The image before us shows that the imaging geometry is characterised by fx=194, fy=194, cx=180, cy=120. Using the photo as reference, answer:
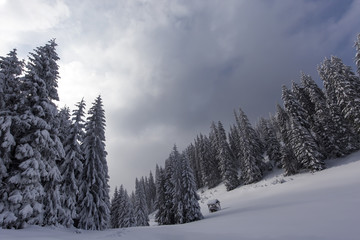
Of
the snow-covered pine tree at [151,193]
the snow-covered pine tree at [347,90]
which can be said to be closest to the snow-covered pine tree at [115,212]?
the snow-covered pine tree at [151,193]

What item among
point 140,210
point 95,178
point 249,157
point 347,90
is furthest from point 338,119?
point 140,210

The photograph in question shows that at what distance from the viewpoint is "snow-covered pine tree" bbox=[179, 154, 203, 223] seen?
3089 centimetres

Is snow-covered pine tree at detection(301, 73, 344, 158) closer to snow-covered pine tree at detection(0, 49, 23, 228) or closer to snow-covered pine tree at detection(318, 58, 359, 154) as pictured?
snow-covered pine tree at detection(318, 58, 359, 154)

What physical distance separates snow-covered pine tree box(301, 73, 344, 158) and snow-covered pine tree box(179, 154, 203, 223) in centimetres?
2926

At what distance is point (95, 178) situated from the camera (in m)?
22.0

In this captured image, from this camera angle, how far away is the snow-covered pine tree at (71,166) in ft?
58.7

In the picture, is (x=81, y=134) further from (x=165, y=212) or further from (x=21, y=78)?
(x=165, y=212)

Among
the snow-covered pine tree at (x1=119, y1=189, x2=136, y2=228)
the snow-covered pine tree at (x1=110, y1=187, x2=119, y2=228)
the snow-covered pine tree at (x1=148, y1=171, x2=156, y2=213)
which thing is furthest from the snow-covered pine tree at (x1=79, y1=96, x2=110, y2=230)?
the snow-covered pine tree at (x1=148, y1=171, x2=156, y2=213)

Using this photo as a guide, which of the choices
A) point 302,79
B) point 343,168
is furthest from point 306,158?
point 302,79

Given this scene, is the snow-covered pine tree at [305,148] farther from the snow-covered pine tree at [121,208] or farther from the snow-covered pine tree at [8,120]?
the snow-covered pine tree at [8,120]

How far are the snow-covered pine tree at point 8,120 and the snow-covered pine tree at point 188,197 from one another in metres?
24.0

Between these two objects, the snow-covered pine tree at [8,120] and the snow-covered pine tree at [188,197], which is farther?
the snow-covered pine tree at [188,197]

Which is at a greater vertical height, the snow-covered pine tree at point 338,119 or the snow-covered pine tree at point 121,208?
the snow-covered pine tree at point 338,119

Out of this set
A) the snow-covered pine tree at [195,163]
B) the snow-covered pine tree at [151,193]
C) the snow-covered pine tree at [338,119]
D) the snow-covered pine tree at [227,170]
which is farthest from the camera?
the snow-covered pine tree at [151,193]
